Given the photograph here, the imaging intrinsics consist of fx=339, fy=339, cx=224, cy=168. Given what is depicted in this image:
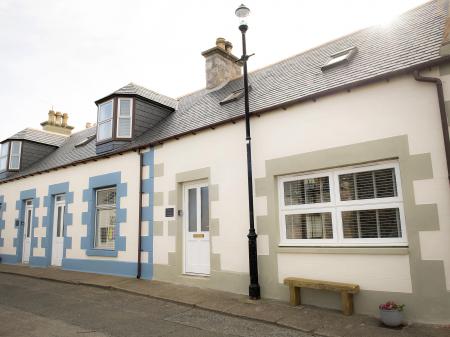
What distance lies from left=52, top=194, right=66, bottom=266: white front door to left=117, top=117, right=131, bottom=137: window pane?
3.68 metres

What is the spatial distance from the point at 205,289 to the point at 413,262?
4.22 metres

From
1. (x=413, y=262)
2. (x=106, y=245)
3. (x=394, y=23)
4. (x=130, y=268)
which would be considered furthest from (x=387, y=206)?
(x=106, y=245)

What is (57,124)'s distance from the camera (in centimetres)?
1878

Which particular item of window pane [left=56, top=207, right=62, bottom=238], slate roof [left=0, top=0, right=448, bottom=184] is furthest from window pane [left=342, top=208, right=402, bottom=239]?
window pane [left=56, top=207, right=62, bottom=238]

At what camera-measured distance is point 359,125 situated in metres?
5.88

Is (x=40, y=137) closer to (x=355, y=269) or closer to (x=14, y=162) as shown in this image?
(x=14, y=162)

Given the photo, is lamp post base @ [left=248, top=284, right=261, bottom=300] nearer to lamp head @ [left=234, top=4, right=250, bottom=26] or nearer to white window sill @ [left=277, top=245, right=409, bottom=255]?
white window sill @ [left=277, top=245, right=409, bottom=255]

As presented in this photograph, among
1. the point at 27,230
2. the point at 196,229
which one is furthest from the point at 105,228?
the point at 27,230

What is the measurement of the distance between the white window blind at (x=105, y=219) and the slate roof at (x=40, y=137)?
737 centimetres

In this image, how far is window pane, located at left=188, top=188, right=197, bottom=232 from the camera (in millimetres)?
8367

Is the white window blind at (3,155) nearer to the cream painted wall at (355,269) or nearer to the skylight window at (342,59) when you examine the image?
the cream painted wall at (355,269)

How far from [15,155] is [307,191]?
14.6 meters

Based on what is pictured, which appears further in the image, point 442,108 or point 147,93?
point 147,93

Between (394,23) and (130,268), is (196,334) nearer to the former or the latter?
(130,268)
